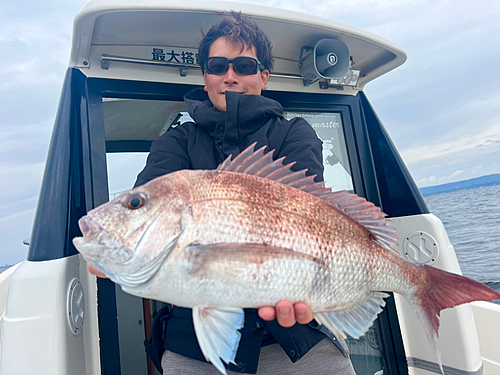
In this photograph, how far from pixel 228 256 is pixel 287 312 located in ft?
0.94

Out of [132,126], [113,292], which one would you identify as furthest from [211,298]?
[132,126]

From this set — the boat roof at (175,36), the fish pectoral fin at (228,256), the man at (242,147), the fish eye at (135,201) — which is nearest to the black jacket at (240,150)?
the man at (242,147)

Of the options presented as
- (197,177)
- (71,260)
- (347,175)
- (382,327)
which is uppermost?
→ (347,175)

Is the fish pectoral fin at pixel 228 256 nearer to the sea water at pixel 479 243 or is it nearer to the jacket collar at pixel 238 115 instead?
the jacket collar at pixel 238 115

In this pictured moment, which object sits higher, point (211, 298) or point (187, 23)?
point (187, 23)

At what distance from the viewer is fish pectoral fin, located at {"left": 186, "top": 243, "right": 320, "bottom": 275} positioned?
101 centimetres

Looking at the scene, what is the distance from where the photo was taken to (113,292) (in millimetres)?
2172

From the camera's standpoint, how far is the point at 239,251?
3.41 feet

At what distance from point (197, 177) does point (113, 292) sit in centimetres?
142

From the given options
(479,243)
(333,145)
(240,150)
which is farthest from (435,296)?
(479,243)

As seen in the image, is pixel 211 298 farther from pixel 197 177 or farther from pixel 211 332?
pixel 197 177

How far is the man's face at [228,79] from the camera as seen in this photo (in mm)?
1850

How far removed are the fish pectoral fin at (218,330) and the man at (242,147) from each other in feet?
0.51

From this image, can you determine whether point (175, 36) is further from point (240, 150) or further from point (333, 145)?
point (333, 145)
